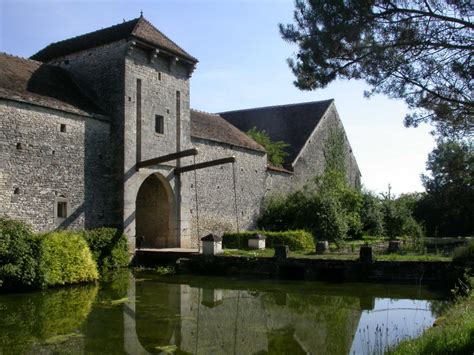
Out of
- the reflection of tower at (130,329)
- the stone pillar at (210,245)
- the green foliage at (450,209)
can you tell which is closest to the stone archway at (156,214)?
the stone pillar at (210,245)

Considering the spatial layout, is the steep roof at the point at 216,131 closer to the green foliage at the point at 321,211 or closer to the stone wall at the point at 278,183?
the stone wall at the point at 278,183

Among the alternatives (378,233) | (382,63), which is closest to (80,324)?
(382,63)

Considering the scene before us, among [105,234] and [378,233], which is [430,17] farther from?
[378,233]

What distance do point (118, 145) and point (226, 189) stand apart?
6534mm

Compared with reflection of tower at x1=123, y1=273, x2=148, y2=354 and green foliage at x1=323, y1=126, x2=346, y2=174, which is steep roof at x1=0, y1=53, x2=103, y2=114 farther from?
green foliage at x1=323, y1=126, x2=346, y2=174

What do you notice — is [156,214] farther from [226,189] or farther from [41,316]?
[41,316]

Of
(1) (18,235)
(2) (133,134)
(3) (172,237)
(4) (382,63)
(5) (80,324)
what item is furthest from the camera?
(3) (172,237)

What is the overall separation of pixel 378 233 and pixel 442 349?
21.2 meters

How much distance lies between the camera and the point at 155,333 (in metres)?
8.95

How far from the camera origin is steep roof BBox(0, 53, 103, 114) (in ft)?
52.9

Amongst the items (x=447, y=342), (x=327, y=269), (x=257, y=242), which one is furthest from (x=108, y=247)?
(x=447, y=342)

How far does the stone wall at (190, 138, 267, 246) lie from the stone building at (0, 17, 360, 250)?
48mm

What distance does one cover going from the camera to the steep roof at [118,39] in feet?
63.5

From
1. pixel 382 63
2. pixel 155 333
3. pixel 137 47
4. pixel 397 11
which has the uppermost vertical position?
pixel 137 47
